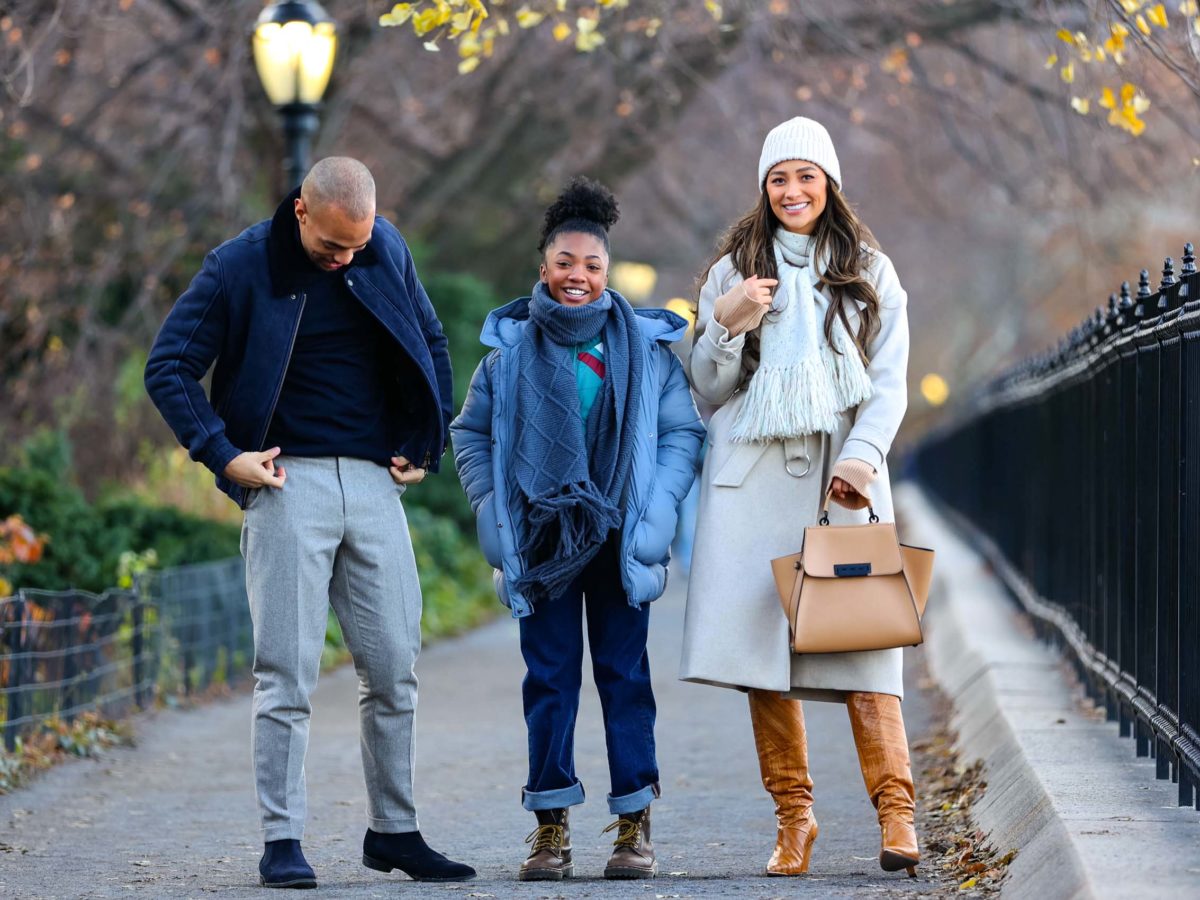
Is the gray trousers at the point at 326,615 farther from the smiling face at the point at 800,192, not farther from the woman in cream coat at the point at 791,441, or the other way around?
the smiling face at the point at 800,192

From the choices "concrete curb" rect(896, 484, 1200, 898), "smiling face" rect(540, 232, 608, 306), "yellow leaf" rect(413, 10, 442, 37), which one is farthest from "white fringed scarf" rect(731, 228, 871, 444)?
"yellow leaf" rect(413, 10, 442, 37)

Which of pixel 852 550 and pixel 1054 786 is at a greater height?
pixel 852 550

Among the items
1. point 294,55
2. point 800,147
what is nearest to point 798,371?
point 800,147

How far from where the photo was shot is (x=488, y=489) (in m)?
5.60

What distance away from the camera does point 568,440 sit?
18.0ft

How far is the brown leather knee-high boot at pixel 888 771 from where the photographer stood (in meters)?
5.36

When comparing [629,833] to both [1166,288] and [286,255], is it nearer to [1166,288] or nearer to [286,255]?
[286,255]

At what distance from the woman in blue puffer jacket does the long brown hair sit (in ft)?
1.01

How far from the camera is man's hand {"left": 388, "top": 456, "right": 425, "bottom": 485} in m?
5.53

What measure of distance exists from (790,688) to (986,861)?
2.39 feet

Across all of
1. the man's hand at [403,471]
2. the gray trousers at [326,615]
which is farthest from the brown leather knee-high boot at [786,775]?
the man's hand at [403,471]

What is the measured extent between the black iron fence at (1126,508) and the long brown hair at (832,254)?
2.94ft

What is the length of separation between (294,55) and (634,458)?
690 cm

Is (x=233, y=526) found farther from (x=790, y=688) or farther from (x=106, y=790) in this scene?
(x=790, y=688)
